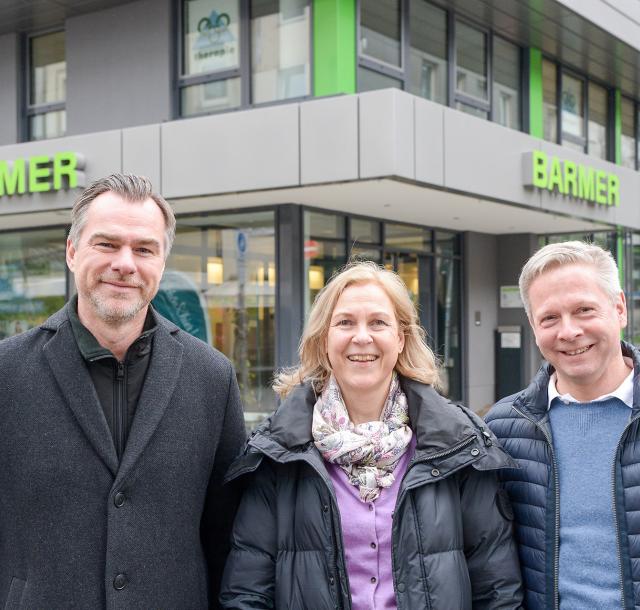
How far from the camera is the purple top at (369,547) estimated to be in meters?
2.52

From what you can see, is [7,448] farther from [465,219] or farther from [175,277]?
[465,219]

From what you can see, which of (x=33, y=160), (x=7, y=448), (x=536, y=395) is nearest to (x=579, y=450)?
(x=536, y=395)

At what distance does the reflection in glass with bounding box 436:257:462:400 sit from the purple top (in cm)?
1116

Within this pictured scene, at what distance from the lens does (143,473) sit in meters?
2.43

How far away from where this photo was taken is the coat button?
7.72 ft

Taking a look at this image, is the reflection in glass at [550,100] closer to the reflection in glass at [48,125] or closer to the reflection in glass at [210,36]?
the reflection in glass at [210,36]

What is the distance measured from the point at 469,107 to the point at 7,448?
36.8 feet

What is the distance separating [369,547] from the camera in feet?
8.36

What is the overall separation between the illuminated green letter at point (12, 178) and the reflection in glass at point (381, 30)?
493 centimetres

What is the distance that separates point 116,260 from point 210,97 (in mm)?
9193

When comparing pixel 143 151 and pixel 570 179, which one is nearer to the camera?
pixel 143 151

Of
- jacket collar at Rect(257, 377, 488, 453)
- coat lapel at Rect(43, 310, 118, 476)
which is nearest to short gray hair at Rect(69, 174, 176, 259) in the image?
coat lapel at Rect(43, 310, 118, 476)

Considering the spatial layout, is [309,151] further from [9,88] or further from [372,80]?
[9,88]

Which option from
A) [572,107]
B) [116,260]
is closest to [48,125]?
[572,107]
